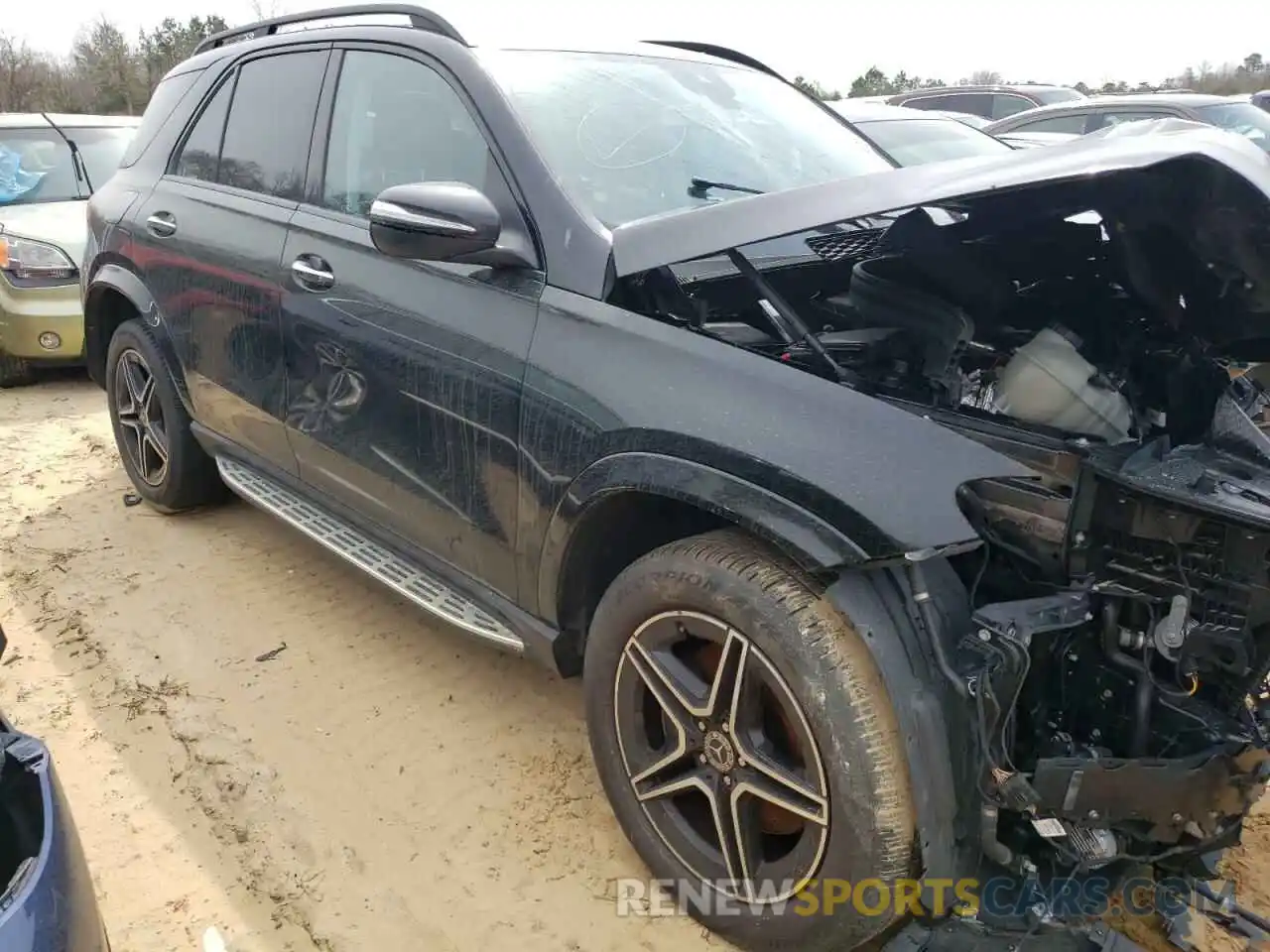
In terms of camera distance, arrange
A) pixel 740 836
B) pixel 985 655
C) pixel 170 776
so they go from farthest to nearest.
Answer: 1. pixel 170 776
2. pixel 740 836
3. pixel 985 655

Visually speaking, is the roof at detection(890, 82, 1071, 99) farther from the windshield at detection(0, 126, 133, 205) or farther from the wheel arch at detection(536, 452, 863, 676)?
the wheel arch at detection(536, 452, 863, 676)

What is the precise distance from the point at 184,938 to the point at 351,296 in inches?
65.2

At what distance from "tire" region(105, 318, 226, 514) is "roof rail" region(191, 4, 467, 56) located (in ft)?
3.97

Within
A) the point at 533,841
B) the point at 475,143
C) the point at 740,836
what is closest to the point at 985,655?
the point at 740,836

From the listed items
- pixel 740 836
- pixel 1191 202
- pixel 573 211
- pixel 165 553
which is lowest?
pixel 165 553

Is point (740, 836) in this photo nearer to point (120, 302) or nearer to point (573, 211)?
point (573, 211)

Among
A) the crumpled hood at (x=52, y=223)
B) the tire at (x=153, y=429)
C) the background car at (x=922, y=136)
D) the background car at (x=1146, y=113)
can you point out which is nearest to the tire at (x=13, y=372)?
the crumpled hood at (x=52, y=223)

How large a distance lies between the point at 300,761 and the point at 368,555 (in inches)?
24.7

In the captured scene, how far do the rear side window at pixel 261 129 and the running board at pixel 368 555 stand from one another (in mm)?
1035

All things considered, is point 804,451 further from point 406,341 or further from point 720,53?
point 720,53

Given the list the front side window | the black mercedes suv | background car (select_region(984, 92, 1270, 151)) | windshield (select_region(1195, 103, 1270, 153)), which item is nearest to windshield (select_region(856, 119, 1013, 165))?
background car (select_region(984, 92, 1270, 151))

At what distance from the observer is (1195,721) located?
173 cm

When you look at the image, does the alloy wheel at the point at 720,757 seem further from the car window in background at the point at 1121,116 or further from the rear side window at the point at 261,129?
the car window in background at the point at 1121,116

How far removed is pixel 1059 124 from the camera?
10094 mm
